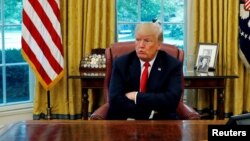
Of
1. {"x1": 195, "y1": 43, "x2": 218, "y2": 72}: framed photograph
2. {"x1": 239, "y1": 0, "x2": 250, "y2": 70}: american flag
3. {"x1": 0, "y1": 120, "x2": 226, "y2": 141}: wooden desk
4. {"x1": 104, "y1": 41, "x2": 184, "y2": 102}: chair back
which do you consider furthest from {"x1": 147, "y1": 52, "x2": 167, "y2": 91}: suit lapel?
{"x1": 239, "y1": 0, "x2": 250, "y2": 70}: american flag

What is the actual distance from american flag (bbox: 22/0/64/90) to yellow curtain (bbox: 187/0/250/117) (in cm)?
137

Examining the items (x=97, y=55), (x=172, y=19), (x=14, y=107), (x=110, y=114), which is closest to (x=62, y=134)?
(x=110, y=114)

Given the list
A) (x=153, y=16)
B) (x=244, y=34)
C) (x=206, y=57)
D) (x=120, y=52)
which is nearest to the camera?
(x=120, y=52)

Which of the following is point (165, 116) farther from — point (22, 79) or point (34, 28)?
point (22, 79)

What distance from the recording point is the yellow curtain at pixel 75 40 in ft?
14.4

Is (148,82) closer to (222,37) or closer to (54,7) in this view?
(54,7)

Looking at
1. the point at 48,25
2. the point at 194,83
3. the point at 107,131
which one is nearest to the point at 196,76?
the point at 194,83

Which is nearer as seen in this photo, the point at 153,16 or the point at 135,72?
the point at 135,72

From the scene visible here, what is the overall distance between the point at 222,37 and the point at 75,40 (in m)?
1.49

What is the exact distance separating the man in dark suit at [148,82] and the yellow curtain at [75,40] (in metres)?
1.53

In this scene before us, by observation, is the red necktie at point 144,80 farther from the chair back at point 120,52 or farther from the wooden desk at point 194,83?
the wooden desk at point 194,83

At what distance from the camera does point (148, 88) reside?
112 inches

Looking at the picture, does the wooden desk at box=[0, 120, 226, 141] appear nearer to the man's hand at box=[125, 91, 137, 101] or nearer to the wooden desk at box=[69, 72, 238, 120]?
the man's hand at box=[125, 91, 137, 101]

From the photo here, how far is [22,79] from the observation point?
15.1ft
